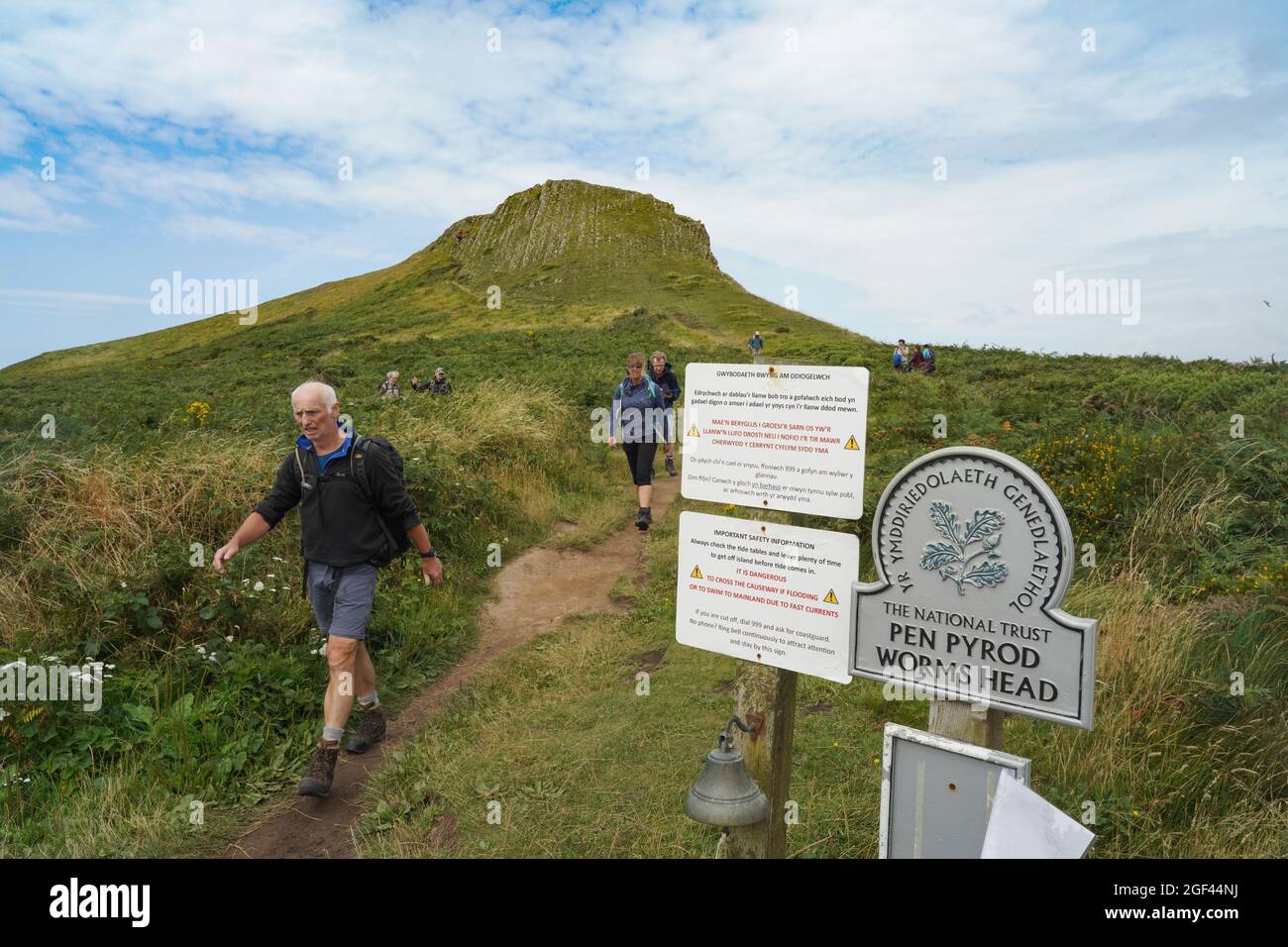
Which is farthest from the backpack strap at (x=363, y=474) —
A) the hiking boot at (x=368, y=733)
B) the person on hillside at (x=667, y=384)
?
the person on hillside at (x=667, y=384)

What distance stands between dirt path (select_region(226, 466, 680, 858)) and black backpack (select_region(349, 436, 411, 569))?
1.19 meters

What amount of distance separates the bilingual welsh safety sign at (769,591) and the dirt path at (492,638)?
6.87 feet

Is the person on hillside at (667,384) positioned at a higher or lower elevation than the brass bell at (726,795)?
higher

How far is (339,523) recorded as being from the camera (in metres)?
4.64

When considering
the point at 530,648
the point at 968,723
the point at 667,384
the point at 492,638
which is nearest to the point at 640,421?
the point at 667,384

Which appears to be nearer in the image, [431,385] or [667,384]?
[667,384]

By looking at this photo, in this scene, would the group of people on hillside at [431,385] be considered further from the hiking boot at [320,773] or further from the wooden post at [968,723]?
the wooden post at [968,723]

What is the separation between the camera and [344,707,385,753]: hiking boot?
5039 millimetres

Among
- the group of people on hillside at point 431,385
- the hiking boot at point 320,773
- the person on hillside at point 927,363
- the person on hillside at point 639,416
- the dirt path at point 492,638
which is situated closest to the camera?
the dirt path at point 492,638

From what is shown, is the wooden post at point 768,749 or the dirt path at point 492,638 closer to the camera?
the wooden post at point 768,749

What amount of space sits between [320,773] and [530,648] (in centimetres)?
224

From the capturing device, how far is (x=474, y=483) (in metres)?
9.34

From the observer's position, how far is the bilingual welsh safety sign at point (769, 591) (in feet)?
9.96

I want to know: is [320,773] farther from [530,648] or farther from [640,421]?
[640,421]
